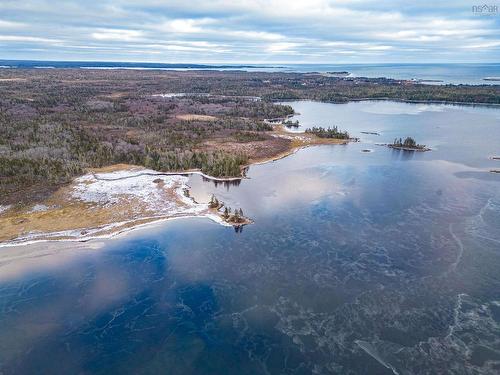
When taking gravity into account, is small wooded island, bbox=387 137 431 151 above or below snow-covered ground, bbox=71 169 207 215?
above

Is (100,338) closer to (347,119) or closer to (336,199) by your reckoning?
(336,199)

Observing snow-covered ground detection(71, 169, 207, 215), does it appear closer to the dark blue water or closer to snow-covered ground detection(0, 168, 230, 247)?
snow-covered ground detection(0, 168, 230, 247)

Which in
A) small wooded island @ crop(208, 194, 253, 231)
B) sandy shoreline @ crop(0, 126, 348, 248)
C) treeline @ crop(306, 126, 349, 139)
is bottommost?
sandy shoreline @ crop(0, 126, 348, 248)

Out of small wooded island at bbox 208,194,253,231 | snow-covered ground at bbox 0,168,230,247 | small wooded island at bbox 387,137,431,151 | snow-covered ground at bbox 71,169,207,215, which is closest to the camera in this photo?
snow-covered ground at bbox 0,168,230,247

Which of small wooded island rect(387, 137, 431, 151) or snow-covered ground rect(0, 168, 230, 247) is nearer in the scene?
snow-covered ground rect(0, 168, 230, 247)

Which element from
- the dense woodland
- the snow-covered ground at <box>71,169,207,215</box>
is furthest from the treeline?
the snow-covered ground at <box>71,169,207,215</box>

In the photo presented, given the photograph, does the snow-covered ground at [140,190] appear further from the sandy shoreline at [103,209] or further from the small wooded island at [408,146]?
the small wooded island at [408,146]

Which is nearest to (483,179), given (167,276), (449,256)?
(449,256)

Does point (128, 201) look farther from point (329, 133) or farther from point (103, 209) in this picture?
point (329, 133)

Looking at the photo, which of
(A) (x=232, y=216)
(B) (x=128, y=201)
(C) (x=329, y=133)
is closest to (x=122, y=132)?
(C) (x=329, y=133)
